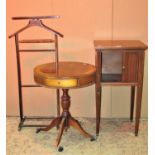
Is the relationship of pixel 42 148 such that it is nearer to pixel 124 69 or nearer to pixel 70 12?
pixel 124 69

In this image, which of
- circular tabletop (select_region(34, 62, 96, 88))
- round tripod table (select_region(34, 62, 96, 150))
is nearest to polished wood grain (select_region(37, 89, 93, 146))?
round tripod table (select_region(34, 62, 96, 150))

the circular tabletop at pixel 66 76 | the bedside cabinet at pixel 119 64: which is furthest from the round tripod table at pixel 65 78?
the bedside cabinet at pixel 119 64

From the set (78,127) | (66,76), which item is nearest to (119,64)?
(66,76)

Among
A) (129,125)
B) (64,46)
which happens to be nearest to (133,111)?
(129,125)

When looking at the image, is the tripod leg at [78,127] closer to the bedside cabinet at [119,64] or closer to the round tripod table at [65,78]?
the round tripod table at [65,78]

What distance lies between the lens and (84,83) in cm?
226

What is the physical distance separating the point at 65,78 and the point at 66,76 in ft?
0.09

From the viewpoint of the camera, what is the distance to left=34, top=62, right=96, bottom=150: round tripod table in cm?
221

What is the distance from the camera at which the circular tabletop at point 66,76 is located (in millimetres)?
2205

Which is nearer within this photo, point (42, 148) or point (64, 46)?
point (42, 148)

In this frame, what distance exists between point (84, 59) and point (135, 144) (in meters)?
1.03

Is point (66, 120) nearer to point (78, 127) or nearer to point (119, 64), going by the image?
point (78, 127)

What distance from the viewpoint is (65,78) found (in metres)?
2.19

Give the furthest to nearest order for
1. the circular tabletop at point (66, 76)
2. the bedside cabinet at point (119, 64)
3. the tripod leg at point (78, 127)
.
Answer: the tripod leg at point (78, 127) → the bedside cabinet at point (119, 64) → the circular tabletop at point (66, 76)
